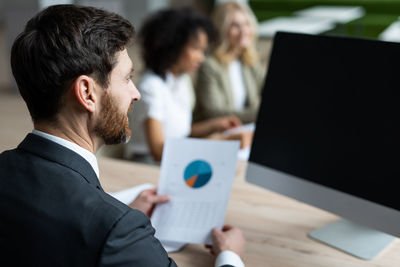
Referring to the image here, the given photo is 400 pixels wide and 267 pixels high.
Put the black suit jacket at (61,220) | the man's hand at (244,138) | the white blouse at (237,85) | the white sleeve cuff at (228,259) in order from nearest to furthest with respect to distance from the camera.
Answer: the black suit jacket at (61,220) < the white sleeve cuff at (228,259) < the man's hand at (244,138) < the white blouse at (237,85)

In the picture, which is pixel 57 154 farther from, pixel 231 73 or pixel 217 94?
pixel 231 73

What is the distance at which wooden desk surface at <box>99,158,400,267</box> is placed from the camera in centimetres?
100

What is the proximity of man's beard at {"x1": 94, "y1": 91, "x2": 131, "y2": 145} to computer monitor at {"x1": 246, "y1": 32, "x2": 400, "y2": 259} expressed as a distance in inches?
17.5

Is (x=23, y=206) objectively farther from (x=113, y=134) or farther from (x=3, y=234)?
(x=113, y=134)

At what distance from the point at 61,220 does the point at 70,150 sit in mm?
145

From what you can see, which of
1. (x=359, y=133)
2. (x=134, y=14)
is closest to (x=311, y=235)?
(x=359, y=133)

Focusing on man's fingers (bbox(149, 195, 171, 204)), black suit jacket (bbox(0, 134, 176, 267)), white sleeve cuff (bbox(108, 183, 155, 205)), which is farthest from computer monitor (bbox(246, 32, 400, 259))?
black suit jacket (bbox(0, 134, 176, 267))

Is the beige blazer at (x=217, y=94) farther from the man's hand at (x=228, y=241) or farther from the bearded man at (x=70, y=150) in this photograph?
the bearded man at (x=70, y=150)

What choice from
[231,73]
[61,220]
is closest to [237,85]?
[231,73]

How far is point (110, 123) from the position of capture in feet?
2.72

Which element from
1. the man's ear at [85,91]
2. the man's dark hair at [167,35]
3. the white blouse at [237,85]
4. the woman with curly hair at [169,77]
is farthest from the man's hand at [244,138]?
the man's ear at [85,91]

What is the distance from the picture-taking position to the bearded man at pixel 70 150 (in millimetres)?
688

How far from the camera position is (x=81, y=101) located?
76cm

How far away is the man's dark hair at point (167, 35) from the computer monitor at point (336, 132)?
1.14 meters
